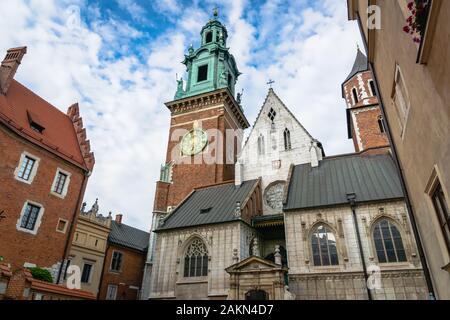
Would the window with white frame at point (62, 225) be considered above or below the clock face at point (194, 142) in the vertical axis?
below

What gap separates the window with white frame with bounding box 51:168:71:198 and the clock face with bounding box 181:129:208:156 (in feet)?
44.6

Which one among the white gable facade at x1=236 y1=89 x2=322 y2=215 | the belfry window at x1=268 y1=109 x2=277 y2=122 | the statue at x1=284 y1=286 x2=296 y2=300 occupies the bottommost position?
the statue at x1=284 y1=286 x2=296 y2=300

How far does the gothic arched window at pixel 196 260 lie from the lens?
20.0m

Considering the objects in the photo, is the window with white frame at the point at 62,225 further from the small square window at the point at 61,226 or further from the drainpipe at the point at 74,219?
the drainpipe at the point at 74,219

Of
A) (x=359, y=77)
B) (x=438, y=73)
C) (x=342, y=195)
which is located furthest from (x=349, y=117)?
(x=438, y=73)

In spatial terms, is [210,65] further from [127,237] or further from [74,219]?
[74,219]

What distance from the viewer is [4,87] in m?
21.9

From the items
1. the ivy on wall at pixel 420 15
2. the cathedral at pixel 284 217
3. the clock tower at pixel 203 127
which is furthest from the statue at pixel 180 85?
the ivy on wall at pixel 420 15

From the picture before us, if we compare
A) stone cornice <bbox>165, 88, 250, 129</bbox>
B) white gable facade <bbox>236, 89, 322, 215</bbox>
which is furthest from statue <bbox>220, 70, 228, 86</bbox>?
white gable facade <bbox>236, 89, 322, 215</bbox>

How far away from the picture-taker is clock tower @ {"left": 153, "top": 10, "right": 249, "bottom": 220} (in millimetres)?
31859

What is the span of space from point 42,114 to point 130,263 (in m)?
18.8

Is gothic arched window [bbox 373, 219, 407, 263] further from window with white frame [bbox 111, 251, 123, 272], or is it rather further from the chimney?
window with white frame [bbox 111, 251, 123, 272]

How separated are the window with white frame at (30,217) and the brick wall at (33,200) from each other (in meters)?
0.25

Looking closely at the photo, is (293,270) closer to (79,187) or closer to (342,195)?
(342,195)
